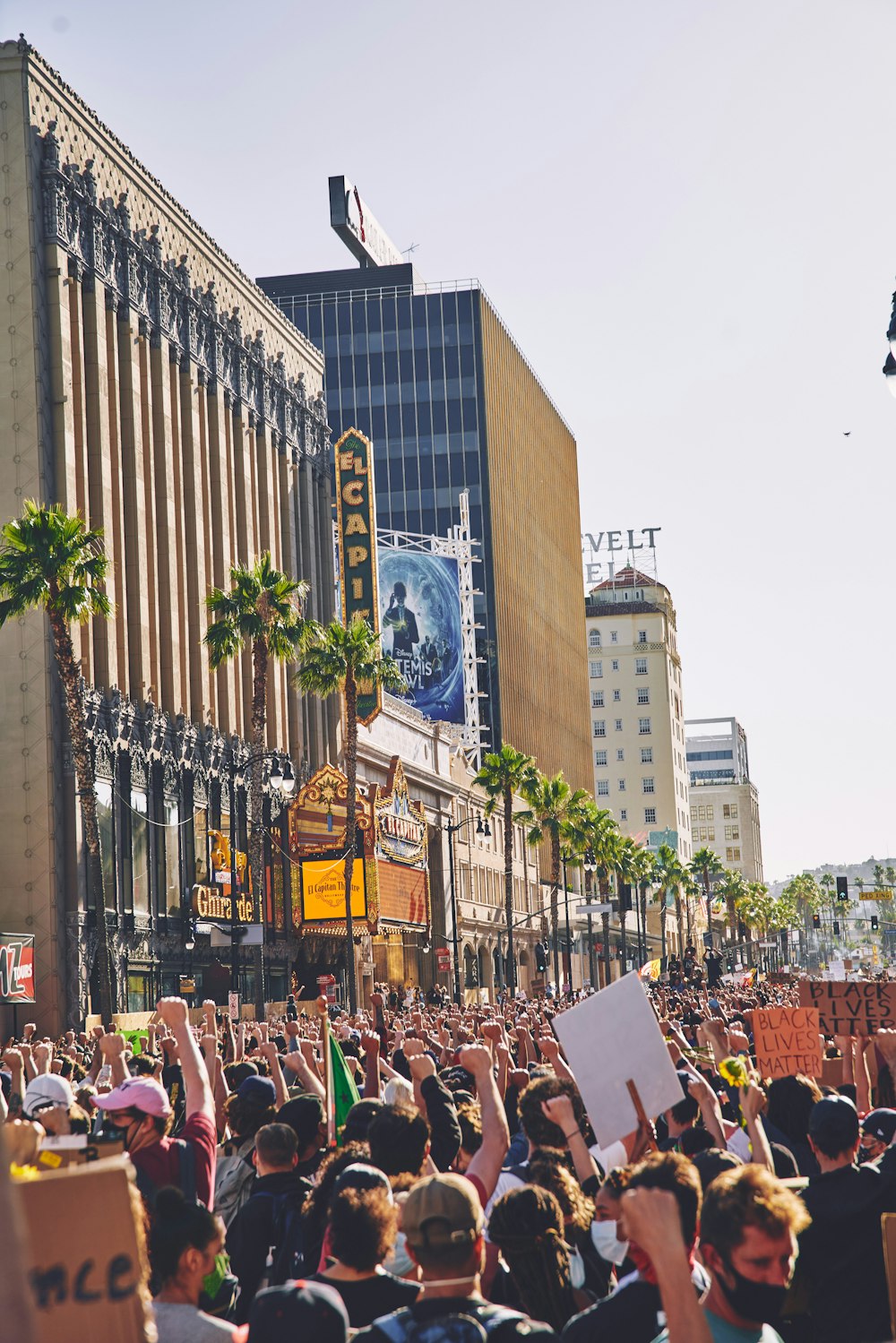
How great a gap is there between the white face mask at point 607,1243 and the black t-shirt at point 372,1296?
1047 millimetres

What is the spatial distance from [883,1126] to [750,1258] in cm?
382

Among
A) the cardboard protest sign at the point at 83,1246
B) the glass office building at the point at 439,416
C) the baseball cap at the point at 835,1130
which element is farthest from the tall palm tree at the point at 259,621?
the glass office building at the point at 439,416

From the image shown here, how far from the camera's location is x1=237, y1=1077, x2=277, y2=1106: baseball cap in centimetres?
870

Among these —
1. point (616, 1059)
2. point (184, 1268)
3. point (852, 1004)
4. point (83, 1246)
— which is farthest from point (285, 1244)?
point (852, 1004)

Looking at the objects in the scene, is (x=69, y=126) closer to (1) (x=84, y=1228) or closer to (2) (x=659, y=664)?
(1) (x=84, y=1228)

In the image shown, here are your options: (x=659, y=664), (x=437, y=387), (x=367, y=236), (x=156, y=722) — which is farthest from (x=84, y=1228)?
(x=659, y=664)

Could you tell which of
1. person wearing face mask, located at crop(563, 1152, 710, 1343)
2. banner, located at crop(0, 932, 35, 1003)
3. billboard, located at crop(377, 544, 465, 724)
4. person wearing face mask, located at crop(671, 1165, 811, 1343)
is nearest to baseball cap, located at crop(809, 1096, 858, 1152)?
person wearing face mask, located at crop(563, 1152, 710, 1343)

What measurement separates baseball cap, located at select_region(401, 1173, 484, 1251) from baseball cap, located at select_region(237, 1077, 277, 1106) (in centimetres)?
370

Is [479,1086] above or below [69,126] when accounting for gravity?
below

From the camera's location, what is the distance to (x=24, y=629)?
46.6 metres

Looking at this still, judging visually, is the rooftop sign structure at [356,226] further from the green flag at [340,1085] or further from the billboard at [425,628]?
the green flag at [340,1085]

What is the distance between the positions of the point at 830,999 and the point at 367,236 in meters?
115

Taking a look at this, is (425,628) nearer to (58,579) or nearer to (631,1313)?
(58,579)

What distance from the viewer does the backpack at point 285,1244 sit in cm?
701
